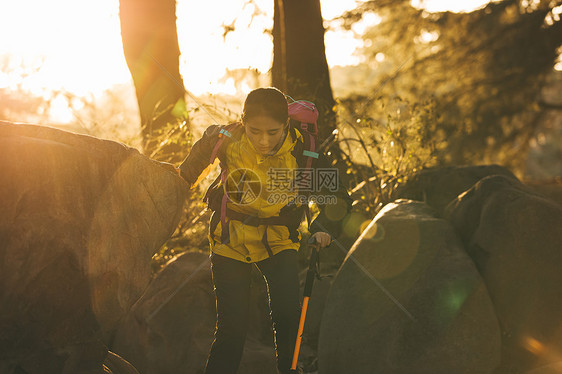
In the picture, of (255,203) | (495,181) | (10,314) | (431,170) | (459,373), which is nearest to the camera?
(10,314)

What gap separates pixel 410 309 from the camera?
3.88 m

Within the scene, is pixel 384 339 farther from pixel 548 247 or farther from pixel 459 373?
pixel 548 247

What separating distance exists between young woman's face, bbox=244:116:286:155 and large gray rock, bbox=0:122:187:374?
75 cm

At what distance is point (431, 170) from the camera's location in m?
6.91

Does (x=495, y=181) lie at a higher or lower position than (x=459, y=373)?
higher

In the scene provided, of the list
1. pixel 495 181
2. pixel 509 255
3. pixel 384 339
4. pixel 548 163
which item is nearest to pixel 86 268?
pixel 384 339

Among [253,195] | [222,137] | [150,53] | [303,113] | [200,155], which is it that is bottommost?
[253,195]

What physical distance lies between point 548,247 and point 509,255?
27 cm

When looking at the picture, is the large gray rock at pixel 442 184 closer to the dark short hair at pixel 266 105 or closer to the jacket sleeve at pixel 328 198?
the jacket sleeve at pixel 328 198

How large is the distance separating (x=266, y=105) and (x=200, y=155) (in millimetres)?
578

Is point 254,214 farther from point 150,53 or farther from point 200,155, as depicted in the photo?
Answer: point 150,53

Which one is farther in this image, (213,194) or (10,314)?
(213,194)
